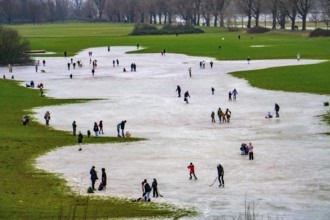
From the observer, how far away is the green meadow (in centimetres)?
2961

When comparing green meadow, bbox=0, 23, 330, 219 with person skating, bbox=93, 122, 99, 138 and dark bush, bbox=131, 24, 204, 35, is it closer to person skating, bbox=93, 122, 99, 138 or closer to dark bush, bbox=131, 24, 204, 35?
person skating, bbox=93, 122, 99, 138

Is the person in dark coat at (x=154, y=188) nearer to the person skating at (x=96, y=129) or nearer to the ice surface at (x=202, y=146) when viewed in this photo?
the ice surface at (x=202, y=146)

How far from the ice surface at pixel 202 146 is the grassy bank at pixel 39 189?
95 cm

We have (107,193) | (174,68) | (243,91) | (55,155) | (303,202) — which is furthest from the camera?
(174,68)

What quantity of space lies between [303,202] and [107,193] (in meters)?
8.64

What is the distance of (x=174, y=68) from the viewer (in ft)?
317

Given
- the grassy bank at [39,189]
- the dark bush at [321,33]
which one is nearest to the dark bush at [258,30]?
the dark bush at [321,33]

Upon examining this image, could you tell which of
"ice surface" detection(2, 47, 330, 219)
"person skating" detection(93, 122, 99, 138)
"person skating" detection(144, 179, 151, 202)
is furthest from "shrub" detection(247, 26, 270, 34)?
"person skating" detection(144, 179, 151, 202)

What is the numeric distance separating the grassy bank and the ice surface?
95 cm

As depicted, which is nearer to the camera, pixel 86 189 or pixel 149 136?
pixel 86 189

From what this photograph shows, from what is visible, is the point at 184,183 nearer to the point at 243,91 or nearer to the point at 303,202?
the point at 303,202

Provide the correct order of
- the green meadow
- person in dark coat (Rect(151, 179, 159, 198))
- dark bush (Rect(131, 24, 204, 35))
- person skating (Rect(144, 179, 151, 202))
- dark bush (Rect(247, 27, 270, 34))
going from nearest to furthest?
1. the green meadow
2. person skating (Rect(144, 179, 151, 202))
3. person in dark coat (Rect(151, 179, 159, 198))
4. dark bush (Rect(247, 27, 270, 34))
5. dark bush (Rect(131, 24, 204, 35))

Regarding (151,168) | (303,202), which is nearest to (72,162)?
(151,168)

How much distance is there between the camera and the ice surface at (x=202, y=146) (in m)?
31.9
